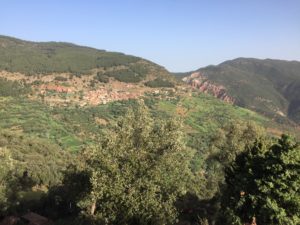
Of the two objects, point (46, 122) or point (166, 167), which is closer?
point (166, 167)

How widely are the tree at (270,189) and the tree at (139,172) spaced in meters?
4.34

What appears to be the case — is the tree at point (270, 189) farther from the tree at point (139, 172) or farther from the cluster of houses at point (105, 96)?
the cluster of houses at point (105, 96)

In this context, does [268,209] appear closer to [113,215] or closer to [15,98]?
[113,215]

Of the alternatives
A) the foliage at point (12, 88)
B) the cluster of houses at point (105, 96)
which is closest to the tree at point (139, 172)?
the foliage at point (12, 88)

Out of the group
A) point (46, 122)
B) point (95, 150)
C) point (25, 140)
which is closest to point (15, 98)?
point (46, 122)

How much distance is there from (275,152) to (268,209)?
4014 millimetres

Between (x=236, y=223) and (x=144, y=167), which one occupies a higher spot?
(x=144, y=167)

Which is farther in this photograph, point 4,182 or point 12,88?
point 12,88

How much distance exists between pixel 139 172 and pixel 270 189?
8.76 metres

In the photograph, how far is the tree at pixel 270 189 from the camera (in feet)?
79.2

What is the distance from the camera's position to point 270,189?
24891 mm

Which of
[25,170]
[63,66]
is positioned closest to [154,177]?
[25,170]

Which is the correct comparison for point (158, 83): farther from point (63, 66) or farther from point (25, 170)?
point (25, 170)

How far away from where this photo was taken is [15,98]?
436ft
